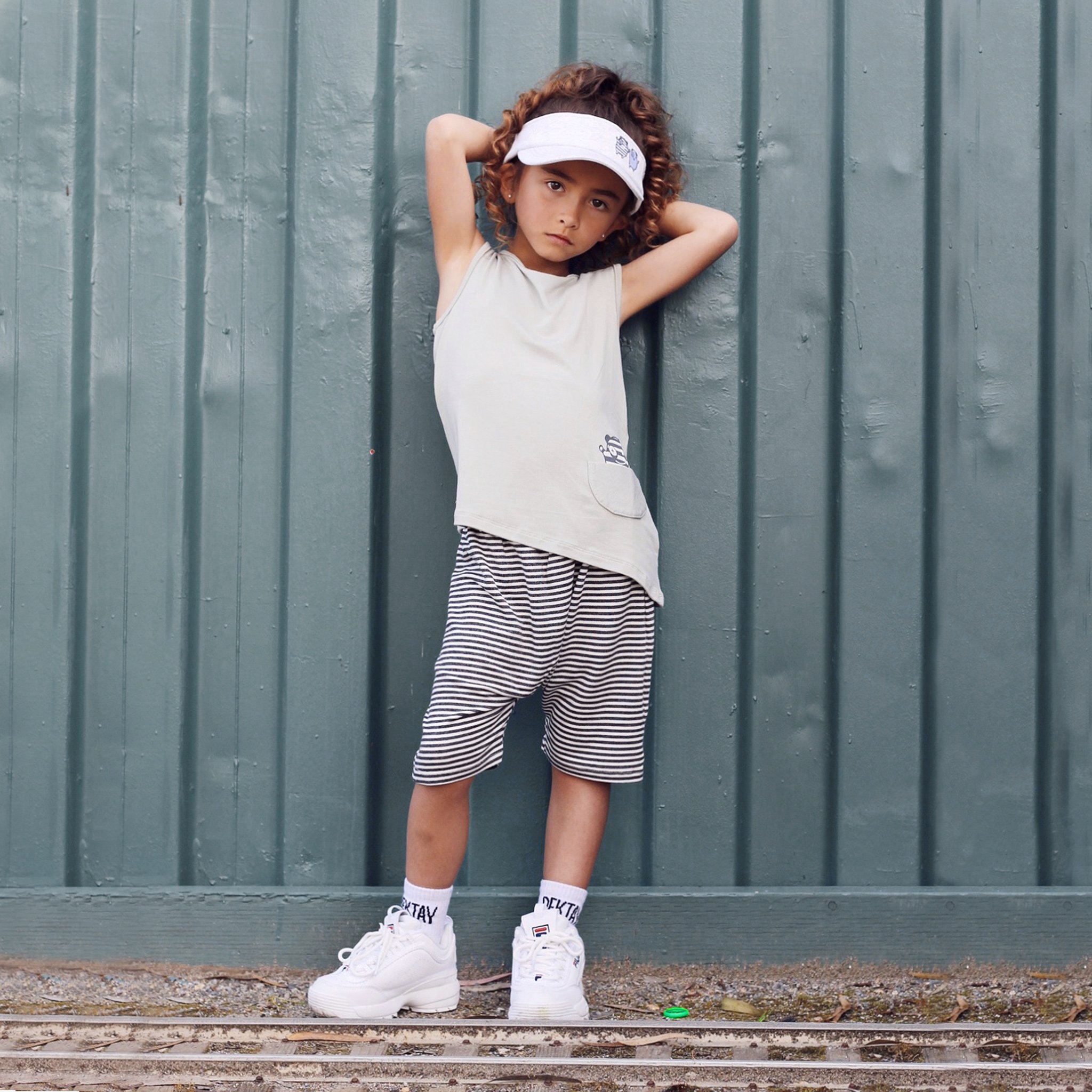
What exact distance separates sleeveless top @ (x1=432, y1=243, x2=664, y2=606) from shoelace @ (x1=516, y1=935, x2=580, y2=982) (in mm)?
672

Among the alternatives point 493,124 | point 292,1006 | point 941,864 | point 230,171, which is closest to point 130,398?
point 230,171

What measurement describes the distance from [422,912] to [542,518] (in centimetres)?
78

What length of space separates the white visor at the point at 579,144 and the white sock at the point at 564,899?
1.33 m

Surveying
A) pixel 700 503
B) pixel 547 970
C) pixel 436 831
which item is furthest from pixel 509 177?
pixel 547 970

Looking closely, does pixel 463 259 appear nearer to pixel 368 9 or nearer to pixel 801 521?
pixel 368 9

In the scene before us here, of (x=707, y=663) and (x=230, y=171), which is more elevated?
(x=230, y=171)

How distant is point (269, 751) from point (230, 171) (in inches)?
48.6

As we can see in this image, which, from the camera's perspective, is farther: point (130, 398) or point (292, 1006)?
point (130, 398)

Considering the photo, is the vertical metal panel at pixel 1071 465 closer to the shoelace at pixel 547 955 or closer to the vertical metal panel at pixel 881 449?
the vertical metal panel at pixel 881 449

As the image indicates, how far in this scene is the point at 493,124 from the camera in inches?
86.0

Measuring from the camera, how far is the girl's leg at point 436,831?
1938mm

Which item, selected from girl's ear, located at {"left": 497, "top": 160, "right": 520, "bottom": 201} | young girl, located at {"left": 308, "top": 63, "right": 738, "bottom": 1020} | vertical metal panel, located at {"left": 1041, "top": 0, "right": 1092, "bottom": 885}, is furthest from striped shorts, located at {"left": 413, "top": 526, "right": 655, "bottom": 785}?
vertical metal panel, located at {"left": 1041, "top": 0, "right": 1092, "bottom": 885}


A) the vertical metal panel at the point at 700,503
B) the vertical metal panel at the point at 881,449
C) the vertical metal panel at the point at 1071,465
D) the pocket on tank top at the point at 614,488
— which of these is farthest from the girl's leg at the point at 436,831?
the vertical metal panel at the point at 1071,465

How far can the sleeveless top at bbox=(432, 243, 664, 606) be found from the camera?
1901 millimetres
